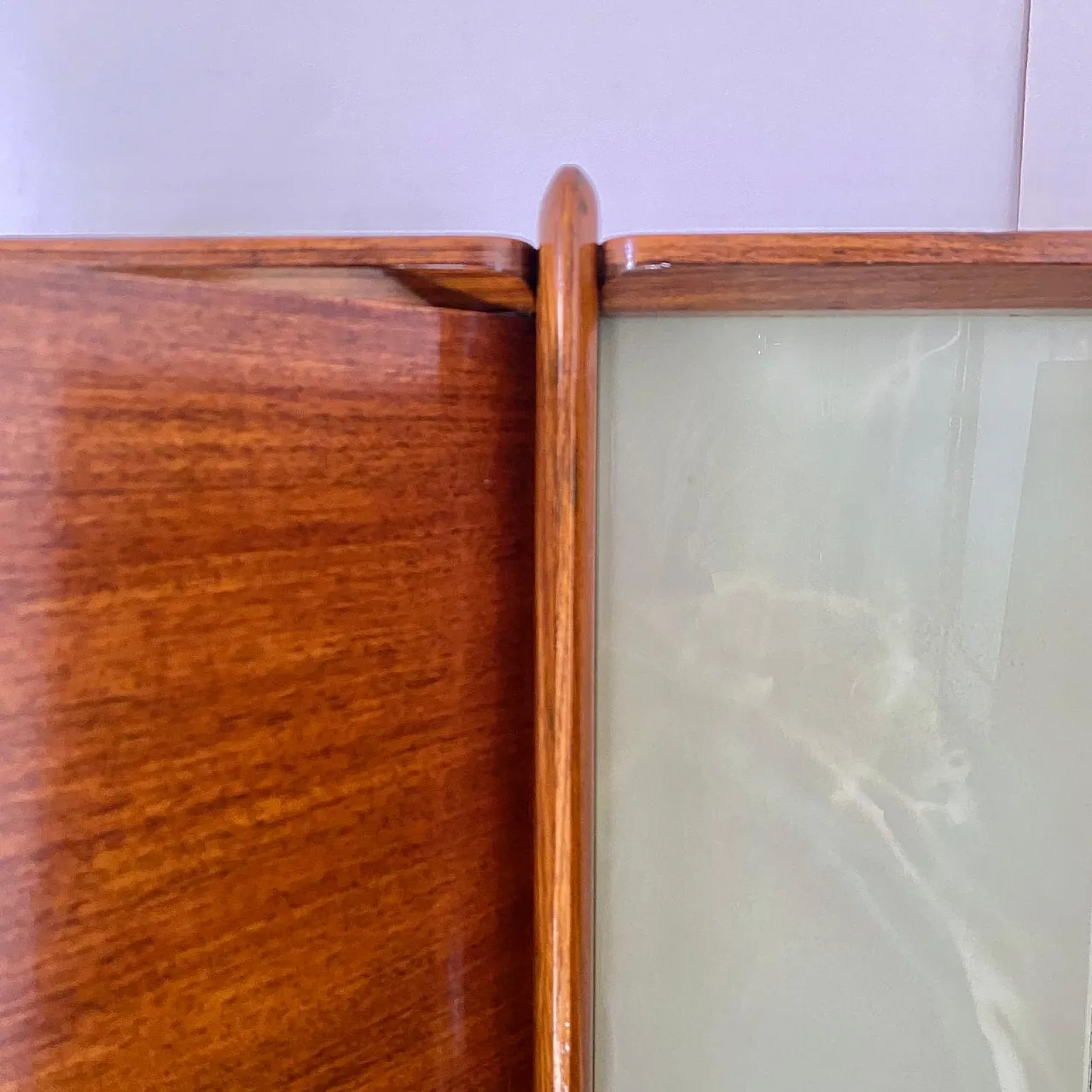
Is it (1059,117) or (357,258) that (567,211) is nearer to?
(357,258)

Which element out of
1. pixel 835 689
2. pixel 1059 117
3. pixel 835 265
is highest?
pixel 1059 117

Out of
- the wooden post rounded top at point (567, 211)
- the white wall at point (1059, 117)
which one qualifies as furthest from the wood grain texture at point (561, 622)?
the white wall at point (1059, 117)

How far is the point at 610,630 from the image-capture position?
46 centimetres

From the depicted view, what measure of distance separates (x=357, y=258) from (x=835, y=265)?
228mm

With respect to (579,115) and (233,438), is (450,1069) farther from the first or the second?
(579,115)

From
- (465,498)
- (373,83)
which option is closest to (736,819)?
(465,498)

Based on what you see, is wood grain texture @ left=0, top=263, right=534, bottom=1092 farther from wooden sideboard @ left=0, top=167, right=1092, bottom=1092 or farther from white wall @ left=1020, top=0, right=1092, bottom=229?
white wall @ left=1020, top=0, right=1092, bottom=229

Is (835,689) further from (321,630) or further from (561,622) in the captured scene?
(321,630)

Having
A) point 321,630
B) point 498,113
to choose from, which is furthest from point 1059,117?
point 321,630

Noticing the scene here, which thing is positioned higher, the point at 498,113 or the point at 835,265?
the point at 498,113

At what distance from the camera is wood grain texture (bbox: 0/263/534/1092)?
0.34 m

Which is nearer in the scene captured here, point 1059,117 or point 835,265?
point 835,265

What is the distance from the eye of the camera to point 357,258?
1.37 ft

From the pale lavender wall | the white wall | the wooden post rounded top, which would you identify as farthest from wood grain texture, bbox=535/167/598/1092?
the white wall
